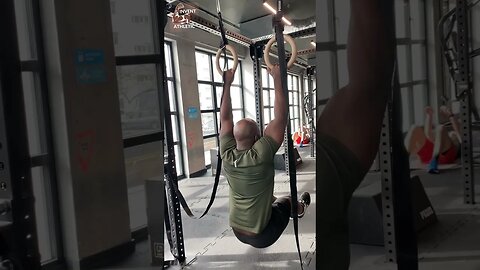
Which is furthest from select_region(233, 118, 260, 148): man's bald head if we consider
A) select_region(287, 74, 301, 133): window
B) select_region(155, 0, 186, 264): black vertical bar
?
select_region(287, 74, 301, 133): window

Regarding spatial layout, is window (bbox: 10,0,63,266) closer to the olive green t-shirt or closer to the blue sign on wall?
the blue sign on wall

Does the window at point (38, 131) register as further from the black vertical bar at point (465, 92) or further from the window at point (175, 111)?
the window at point (175, 111)

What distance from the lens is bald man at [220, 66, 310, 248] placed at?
1811 millimetres

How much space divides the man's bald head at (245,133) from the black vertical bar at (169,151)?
0.39 metres

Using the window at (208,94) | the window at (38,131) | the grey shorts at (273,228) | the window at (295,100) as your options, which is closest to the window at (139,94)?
the window at (38,131)

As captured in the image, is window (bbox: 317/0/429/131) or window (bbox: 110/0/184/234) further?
window (bbox: 110/0/184/234)

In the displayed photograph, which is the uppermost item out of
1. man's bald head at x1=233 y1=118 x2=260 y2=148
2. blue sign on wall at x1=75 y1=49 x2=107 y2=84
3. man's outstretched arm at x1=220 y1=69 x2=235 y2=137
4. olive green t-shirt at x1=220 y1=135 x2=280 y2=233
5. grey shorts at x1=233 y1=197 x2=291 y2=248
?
blue sign on wall at x1=75 y1=49 x2=107 y2=84

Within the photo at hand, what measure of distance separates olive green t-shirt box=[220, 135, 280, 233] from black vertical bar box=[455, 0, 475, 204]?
1.17 metres

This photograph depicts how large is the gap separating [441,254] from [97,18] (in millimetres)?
1984

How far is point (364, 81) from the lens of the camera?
82 cm

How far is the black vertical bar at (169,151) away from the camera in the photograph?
4.45 ft

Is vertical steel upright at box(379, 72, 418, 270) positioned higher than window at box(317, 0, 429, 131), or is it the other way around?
window at box(317, 0, 429, 131)

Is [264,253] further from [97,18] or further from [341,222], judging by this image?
[97,18]

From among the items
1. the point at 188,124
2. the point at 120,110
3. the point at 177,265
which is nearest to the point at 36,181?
the point at 120,110
